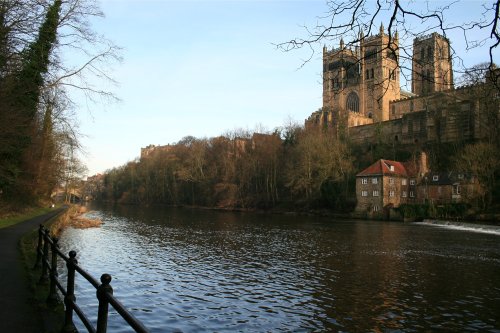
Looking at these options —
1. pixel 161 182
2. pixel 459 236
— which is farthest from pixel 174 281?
pixel 161 182

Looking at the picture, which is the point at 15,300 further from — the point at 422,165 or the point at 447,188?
the point at 422,165

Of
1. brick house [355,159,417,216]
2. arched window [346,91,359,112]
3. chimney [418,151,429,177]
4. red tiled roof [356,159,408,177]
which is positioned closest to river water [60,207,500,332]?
brick house [355,159,417,216]

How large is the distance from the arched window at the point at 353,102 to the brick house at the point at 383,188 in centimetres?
4130

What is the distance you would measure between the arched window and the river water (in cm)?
7886

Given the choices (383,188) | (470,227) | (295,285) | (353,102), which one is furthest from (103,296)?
(353,102)

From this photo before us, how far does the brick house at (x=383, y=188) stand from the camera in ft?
196

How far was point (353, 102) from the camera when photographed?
104875 mm

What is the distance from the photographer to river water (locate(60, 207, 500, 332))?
38.4ft

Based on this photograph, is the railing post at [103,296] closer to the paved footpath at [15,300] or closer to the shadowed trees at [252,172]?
the paved footpath at [15,300]

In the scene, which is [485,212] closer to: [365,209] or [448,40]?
[365,209]

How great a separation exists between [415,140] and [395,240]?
51.7 m

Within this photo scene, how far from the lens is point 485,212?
50688 mm

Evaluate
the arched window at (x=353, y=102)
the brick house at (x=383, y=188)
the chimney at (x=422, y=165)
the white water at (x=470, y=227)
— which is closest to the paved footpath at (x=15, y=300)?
the white water at (x=470, y=227)

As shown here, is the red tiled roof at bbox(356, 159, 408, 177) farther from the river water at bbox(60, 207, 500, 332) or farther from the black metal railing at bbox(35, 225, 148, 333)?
the black metal railing at bbox(35, 225, 148, 333)
